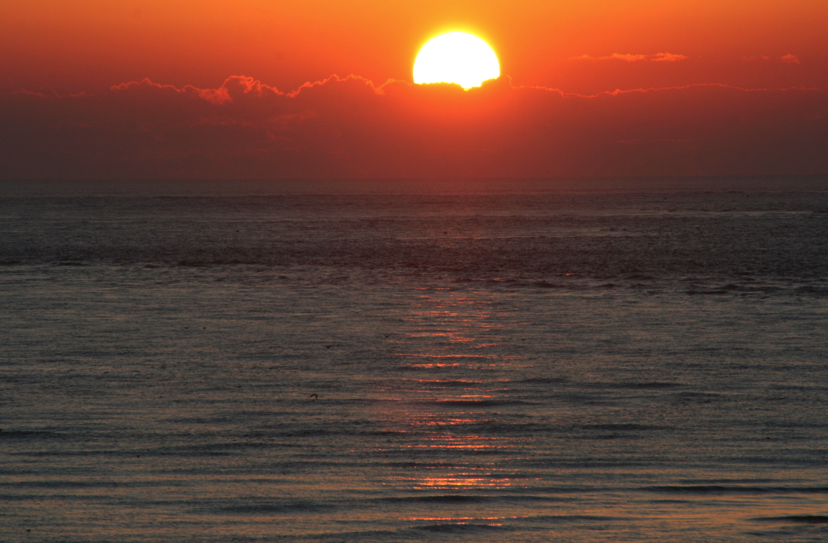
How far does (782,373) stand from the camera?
14773mm

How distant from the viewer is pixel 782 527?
7426mm

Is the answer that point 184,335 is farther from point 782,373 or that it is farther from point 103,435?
point 782,373

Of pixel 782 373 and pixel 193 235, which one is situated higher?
pixel 782 373

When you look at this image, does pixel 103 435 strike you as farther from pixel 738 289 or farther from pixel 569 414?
pixel 738 289

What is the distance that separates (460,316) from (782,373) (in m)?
9.39

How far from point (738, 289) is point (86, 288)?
72.3ft

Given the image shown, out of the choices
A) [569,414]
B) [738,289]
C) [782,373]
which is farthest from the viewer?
[738,289]

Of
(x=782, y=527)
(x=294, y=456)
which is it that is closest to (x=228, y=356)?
(x=294, y=456)

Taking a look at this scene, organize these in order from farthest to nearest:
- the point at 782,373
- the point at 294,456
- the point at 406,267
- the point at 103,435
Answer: the point at 406,267, the point at 782,373, the point at 103,435, the point at 294,456

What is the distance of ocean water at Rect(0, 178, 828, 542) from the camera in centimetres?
778

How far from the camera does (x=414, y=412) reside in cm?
1213

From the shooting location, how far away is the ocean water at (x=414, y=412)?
7.78 m

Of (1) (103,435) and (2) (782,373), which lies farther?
(2) (782,373)

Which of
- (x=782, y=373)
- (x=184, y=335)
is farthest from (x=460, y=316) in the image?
(x=782, y=373)
